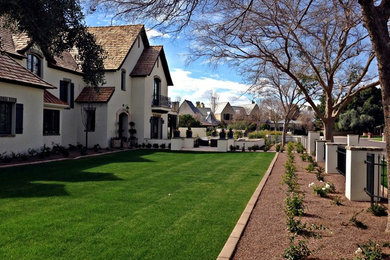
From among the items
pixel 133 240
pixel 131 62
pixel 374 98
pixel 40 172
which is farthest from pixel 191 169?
pixel 374 98

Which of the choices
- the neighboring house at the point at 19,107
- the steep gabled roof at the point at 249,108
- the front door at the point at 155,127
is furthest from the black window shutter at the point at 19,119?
the steep gabled roof at the point at 249,108

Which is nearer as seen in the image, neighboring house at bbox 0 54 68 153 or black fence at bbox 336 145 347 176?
black fence at bbox 336 145 347 176

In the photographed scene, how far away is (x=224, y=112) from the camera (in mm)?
84500

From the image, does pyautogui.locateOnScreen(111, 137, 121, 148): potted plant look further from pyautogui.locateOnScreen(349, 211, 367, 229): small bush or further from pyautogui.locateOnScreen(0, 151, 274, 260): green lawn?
pyautogui.locateOnScreen(349, 211, 367, 229): small bush

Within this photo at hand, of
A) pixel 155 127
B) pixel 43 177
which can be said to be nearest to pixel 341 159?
pixel 43 177

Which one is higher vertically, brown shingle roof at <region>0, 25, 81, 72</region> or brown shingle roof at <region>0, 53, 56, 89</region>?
brown shingle roof at <region>0, 25, 81, 72</region>

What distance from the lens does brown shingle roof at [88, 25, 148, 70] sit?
24609 mm

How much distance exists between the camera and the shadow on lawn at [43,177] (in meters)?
8.66

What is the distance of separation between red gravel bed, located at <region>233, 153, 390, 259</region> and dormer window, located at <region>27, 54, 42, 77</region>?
1600 centimetres

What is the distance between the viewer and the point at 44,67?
20.0m

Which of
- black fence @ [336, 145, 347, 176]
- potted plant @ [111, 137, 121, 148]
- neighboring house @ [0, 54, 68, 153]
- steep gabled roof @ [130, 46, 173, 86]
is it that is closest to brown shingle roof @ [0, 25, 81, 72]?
neighboring house @ [0, 54, 68, 153]

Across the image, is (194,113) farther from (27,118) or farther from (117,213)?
→ (117,213)

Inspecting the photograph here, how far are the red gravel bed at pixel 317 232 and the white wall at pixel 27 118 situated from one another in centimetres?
1240

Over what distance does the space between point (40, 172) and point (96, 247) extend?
8.31 m
